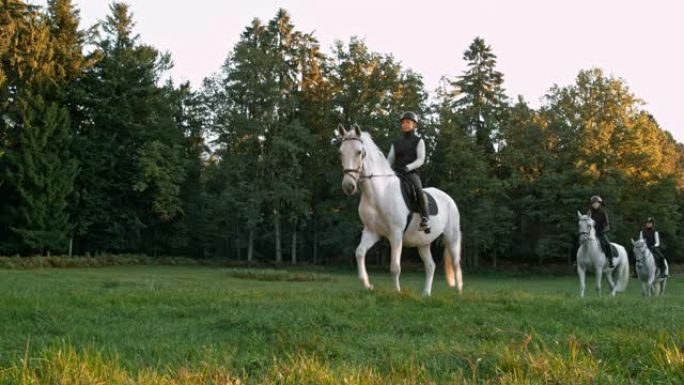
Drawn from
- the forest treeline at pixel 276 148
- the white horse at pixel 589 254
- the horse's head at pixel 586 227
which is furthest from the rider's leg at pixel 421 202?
the forest treeline at pixel 276 148

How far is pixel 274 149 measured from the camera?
2174 inches

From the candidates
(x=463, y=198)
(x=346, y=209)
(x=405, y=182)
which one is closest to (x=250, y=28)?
(x=346, y=209)

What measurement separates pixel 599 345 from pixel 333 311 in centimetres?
381

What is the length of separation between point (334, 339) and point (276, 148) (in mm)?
48835

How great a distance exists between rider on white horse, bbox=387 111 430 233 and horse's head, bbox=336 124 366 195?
135 cm

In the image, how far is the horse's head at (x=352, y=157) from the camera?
11.5m

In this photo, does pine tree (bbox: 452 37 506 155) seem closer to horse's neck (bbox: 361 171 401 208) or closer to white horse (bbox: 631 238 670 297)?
white horse (bbox: 631 238 670 297)

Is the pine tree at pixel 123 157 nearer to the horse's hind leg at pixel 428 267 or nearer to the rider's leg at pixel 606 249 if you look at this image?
the rider's leg at pixel 606 249

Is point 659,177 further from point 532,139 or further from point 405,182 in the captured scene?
point 405,182

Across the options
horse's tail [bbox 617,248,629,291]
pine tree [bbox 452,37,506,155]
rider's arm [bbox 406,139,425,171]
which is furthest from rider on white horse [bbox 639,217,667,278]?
pine tree [bbox 452,37,506,155]

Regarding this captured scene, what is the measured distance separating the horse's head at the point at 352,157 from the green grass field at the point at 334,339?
80.7 inches

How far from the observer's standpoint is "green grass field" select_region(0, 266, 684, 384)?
454 centimetres

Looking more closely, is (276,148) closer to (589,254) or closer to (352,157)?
(589,254)

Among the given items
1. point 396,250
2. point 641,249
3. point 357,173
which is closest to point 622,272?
point 641,249
